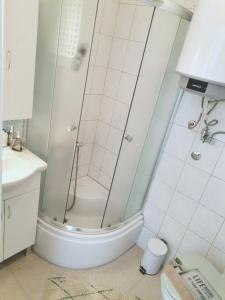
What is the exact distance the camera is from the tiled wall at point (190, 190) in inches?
63.2

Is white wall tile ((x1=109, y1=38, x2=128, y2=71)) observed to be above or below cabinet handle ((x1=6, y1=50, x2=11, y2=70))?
above

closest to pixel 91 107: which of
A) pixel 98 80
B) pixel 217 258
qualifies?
pixel 98 80

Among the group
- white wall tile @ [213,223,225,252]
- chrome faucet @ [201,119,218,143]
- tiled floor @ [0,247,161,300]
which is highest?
chrome faucet @ [201,119,218,143]

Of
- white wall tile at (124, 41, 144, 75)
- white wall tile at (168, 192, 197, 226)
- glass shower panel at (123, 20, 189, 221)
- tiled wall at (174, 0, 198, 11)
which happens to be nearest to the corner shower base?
glass shower panel at (123, 20, 189, 221)

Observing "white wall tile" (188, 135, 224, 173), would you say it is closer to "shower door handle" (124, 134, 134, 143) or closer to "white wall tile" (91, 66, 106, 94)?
"shower door handle" (124, 134, 134, 143)

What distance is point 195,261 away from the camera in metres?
1.58

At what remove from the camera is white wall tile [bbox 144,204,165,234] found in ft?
6.52

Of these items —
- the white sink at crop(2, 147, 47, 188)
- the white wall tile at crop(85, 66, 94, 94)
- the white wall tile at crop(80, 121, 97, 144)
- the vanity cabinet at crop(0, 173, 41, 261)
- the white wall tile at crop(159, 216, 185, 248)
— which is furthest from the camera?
the white wall tile at crop(80, 121, 97, 144)

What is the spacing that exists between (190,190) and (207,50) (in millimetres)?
963

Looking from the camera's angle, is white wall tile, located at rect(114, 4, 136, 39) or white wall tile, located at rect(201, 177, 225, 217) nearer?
white wall tile, located at rect(201, 177, 225, 217)

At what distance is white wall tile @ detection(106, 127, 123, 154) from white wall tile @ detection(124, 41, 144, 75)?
1.71 feet

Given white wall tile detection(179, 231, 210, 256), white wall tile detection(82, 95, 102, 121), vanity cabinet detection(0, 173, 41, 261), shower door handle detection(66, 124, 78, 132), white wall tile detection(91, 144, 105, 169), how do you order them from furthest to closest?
white wall tile detection(91, 144, 105, 169) < white wall tile detection(82, 95, 102, 121) < white wall tile detection(179, 231, 210, 256) < shower door handle detection(66, 124, 78, 132) < vanity cabinet detection(0, 173, 41, 261)

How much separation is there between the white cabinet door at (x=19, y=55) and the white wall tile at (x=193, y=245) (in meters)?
1.47

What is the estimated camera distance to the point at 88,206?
2107 millimetres
